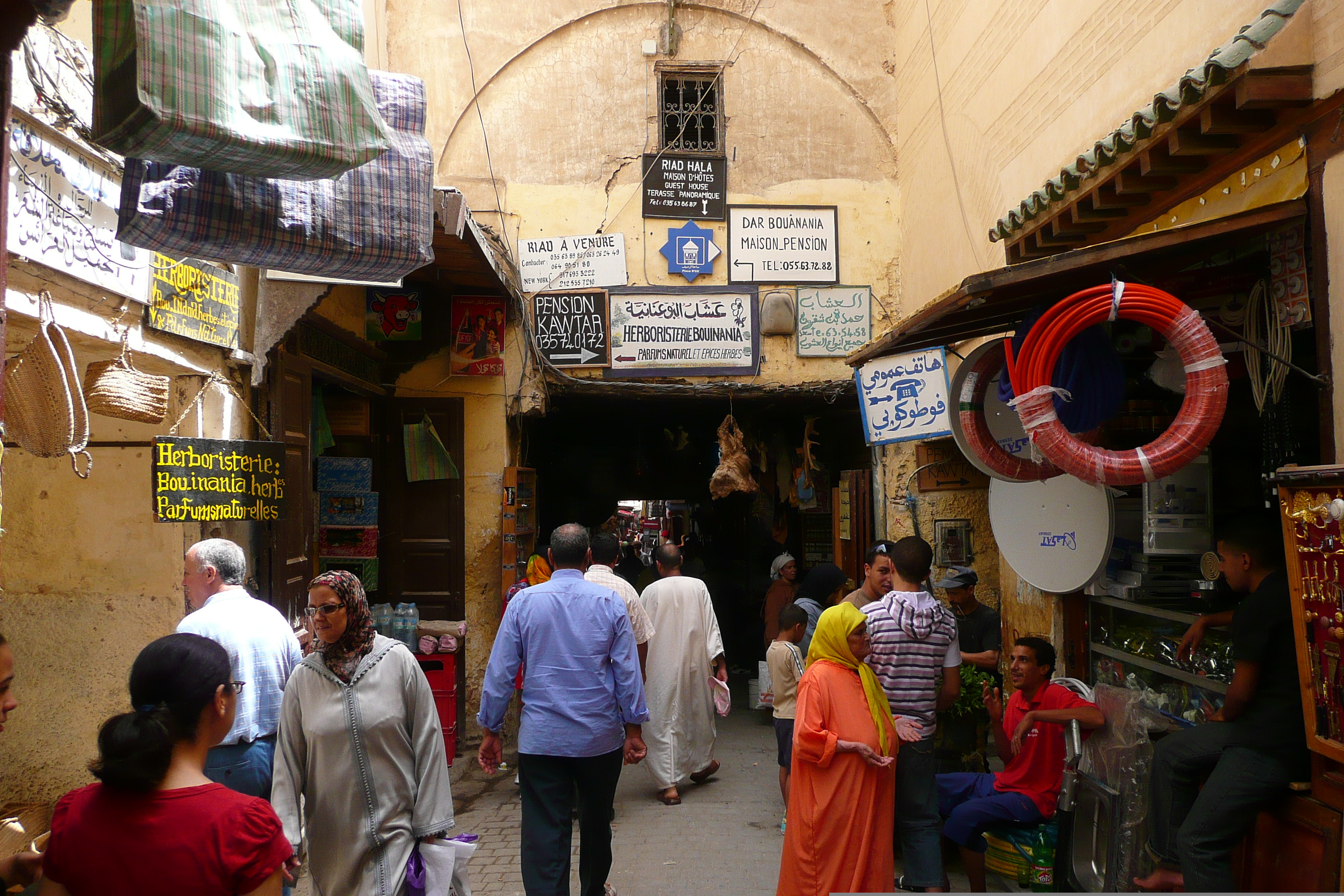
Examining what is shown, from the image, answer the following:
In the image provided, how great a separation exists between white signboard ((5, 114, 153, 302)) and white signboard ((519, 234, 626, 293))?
14.7 ft

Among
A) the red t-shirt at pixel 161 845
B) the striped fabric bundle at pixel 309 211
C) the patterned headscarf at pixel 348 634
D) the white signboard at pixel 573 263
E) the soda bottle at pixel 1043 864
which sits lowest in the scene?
the soda bottle at pixel 1043 864

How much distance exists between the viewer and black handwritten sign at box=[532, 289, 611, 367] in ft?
27.5

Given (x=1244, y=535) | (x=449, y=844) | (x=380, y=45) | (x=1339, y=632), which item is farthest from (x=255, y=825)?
(x=380, y=45)

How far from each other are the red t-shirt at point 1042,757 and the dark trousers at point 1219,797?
827mm

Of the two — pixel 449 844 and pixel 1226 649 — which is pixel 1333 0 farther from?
pixel 449 844

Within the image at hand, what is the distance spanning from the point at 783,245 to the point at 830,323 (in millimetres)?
877

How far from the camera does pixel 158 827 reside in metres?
1.88

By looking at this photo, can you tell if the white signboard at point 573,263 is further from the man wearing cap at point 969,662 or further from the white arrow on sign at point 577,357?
the man wearing cap at point 969,662

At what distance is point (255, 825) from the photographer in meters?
1.94

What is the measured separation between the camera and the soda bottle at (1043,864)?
420cm

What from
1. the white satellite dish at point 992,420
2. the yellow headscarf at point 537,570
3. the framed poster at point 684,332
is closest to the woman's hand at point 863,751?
the white satellite dish at point 992,420

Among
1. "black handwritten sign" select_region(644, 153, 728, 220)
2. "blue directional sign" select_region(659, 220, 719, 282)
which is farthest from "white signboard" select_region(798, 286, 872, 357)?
"black handwritten sign" select_region(644, 153, 728, 220)

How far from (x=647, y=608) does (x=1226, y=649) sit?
3.70 metres

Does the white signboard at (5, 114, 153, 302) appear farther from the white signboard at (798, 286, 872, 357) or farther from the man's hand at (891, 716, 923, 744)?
the white signboard at (798, 286, 872, 357)
